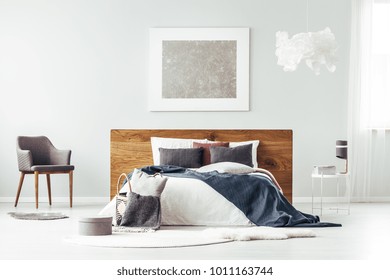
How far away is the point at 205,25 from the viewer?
8406 millimetres

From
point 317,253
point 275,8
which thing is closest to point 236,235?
point 317,253

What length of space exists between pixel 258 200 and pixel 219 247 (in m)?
1.39

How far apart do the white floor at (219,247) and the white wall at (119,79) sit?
2.21m

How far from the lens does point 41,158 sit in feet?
26.8

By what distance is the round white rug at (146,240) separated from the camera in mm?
4816

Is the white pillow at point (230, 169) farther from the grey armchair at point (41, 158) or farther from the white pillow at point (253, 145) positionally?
the grey armchair at point (41, 158)

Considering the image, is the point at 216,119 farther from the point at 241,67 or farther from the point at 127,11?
the point at 127,11

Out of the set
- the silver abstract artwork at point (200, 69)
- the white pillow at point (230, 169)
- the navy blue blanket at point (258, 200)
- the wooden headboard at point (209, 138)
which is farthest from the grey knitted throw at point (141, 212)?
the silver abstract artwork at point (200, 69)

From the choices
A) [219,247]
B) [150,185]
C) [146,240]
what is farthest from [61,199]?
[219,247]

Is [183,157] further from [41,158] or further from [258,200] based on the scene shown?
[41,158]

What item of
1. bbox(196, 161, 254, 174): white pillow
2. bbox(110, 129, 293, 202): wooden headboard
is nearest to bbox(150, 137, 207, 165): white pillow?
bbox(110, 129, 293, 202): wooden headboard

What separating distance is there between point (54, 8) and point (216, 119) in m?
2.29

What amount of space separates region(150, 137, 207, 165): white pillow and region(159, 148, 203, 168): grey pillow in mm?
210

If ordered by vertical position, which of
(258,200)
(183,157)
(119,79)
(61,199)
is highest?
(119,79)
